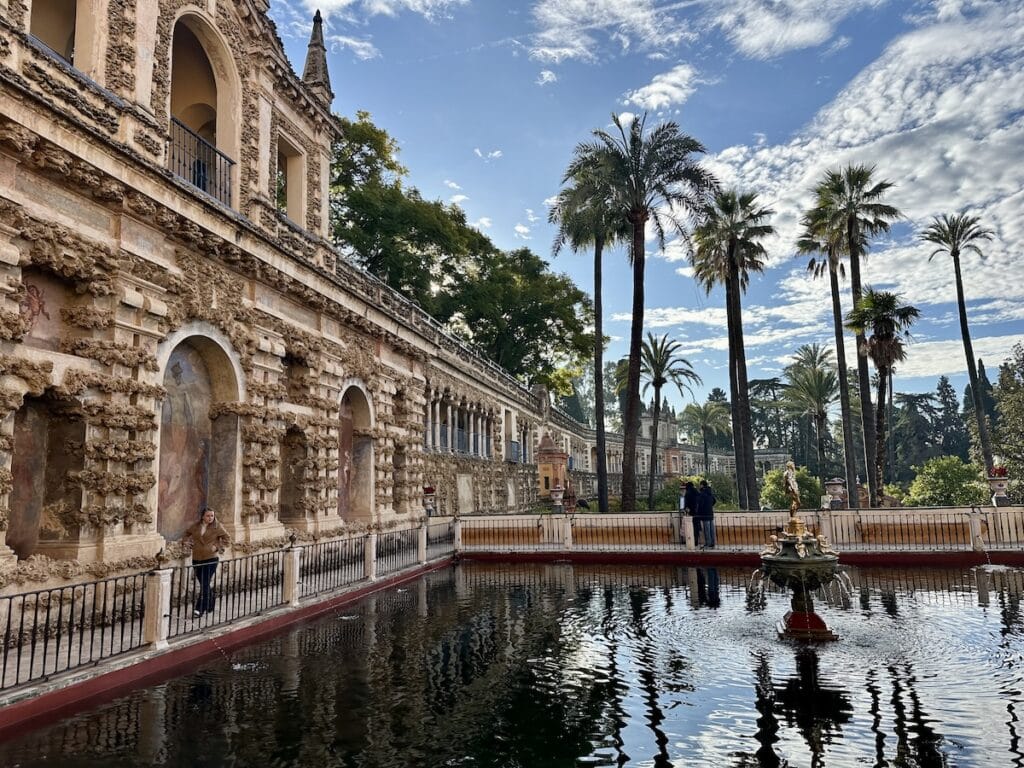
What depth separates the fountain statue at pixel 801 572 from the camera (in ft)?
32.1

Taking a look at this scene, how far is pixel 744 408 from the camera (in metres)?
29.5

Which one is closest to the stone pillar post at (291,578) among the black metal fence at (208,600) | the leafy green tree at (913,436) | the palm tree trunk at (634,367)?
the black metal fence at (208,600)

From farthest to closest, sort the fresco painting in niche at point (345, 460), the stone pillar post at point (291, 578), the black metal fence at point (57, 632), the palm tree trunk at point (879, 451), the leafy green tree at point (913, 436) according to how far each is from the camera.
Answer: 1. the leafy green tree at point (913, 436)
2. the palm tree trunk at point (879, 451)
3. the fresco painting in niche at point (345, 460)
4. the stone pillar post at point (291, 578)
5. the black metal fence at point (57, 632)

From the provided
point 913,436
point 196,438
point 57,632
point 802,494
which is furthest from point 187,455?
point 913,436

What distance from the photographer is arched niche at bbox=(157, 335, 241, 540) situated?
1249 centimetres

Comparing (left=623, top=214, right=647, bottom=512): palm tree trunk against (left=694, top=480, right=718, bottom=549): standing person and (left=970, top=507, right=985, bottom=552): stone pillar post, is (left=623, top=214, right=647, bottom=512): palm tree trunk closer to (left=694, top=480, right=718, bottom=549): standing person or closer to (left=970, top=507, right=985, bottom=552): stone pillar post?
(left=694, top=480, right=718, bottom=549): standing person

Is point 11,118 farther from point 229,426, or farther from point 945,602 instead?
point 945,602

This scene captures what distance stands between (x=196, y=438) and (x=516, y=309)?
114ft

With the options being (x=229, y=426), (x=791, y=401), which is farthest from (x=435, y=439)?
(x=791, y=401)

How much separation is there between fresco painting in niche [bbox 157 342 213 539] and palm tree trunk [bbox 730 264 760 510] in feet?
72.8

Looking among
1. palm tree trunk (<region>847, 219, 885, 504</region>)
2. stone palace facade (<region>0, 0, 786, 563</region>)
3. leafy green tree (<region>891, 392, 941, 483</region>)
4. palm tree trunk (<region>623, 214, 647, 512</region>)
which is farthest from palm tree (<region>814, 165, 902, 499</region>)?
leafy green tree (<region>891, 392, 941, 483</region>)

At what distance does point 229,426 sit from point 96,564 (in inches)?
178

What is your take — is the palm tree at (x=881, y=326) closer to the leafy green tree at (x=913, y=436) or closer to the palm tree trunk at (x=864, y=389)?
the palm tree trunk at (x=864, y=389)

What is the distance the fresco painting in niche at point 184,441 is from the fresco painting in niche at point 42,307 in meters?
2.69
